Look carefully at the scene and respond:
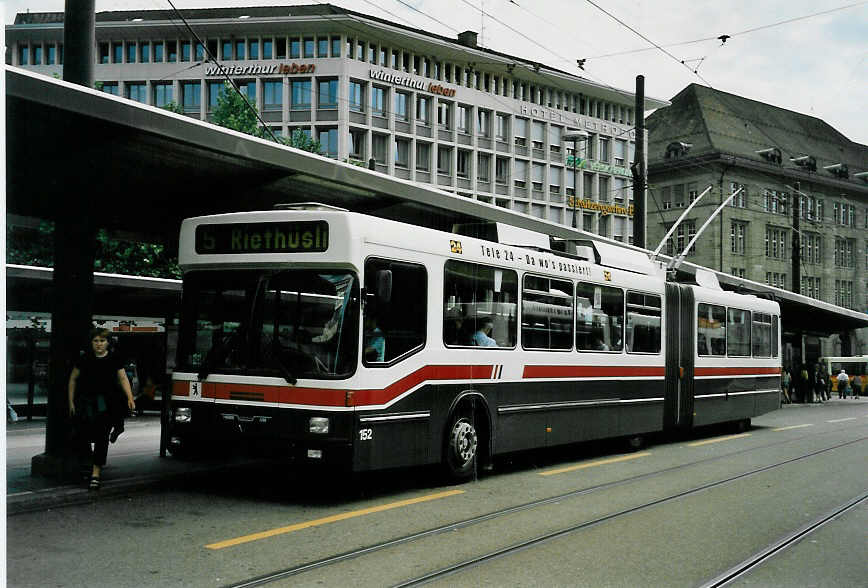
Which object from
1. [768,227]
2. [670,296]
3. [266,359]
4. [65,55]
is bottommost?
[266,359]

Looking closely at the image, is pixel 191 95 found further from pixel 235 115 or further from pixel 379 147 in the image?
pixel 235 115

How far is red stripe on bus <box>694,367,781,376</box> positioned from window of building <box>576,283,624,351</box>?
348cm

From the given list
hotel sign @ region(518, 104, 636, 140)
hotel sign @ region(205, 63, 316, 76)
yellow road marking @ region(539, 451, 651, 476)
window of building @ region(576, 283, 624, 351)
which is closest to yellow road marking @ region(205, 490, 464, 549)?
yellow road marking @ region(539, 451, 651, 476)

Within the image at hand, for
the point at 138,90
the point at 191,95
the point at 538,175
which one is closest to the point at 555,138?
the point at 538,175

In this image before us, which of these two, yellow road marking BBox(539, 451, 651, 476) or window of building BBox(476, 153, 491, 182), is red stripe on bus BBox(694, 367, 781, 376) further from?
window of building BBox(476, 153, 491, 182)

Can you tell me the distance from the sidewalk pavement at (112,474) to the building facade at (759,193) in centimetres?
6081

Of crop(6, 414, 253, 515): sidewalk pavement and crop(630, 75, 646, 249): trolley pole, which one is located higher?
crop(630, 75, 646, 249): trolley pole

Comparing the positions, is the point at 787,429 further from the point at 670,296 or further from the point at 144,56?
the point at 144,56

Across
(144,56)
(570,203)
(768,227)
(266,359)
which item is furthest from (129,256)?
(768,227)

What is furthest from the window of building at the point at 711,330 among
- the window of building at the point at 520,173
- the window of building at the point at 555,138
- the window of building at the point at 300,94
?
the window of building at the point at 555,138

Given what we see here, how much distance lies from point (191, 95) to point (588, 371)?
56.5 meters

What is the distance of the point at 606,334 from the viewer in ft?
46.6

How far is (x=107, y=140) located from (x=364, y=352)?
3.43 meters

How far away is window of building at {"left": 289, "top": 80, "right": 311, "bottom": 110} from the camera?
64375mm
